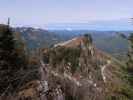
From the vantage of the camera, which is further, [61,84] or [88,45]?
[88,45]

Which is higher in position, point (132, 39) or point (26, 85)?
point (132, 39)

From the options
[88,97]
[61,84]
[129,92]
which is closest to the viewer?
[88,97]

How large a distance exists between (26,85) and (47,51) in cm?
1717

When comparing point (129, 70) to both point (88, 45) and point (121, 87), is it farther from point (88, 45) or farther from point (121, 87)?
point (88, 45)

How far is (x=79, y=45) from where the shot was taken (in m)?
39.8

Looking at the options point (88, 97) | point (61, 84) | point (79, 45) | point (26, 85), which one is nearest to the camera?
point (88, 97)

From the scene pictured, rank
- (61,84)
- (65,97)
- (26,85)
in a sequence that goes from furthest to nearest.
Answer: (26,85), (61,84), (65,97)

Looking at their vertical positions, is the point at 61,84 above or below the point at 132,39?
below

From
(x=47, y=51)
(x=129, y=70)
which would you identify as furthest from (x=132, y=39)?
(x=47, y=51)

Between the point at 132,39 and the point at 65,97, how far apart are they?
5757 mm

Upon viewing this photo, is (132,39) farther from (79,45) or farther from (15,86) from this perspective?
(79,45)

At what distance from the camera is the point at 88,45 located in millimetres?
43156

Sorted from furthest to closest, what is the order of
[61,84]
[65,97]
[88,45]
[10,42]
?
[88,45] < [10,42] < [61,84] < [65,97]

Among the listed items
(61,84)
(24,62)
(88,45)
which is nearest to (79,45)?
(88,45)
